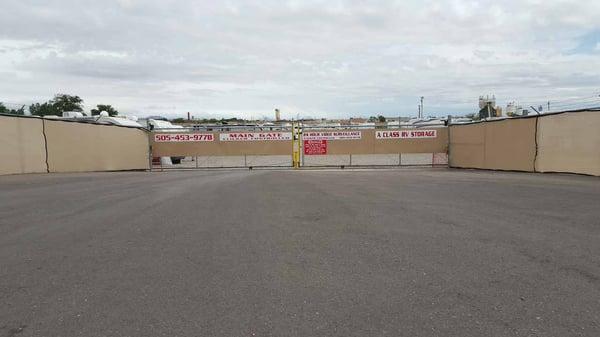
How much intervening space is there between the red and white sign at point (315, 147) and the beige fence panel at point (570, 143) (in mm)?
9603

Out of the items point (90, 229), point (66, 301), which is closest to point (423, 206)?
point (90, 229)

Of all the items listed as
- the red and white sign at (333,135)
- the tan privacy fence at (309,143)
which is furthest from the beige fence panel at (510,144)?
the red and white sign at (333,135)

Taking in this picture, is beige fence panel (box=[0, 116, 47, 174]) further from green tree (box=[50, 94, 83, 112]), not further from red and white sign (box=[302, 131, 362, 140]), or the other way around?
green tree (box=[50, 94, 83, 112])

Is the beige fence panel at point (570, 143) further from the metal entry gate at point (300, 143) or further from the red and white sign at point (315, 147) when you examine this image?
the red and white sign at point (315, 147)

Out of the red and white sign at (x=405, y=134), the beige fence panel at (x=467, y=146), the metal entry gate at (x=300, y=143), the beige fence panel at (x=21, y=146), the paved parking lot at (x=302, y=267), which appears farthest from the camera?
the metal entry gate at (x=300, y=143)

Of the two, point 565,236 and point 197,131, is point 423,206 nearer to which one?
point 565,236

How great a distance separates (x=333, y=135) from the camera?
2269 centimetres

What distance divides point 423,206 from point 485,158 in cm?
1128

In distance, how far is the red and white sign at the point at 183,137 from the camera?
2288cm

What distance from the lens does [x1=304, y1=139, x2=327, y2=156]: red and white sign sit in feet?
75.1

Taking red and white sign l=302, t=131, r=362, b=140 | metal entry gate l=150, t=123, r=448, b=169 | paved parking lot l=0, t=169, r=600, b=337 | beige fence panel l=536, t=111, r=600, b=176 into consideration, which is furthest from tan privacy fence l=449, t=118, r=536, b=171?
paved parking lot l=0, t=169, r=600, b=337

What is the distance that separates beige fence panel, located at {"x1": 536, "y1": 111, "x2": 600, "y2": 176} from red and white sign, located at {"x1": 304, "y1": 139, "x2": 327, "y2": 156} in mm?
9603

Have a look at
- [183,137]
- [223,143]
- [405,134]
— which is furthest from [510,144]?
[183,137]

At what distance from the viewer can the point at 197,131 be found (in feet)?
75.6
